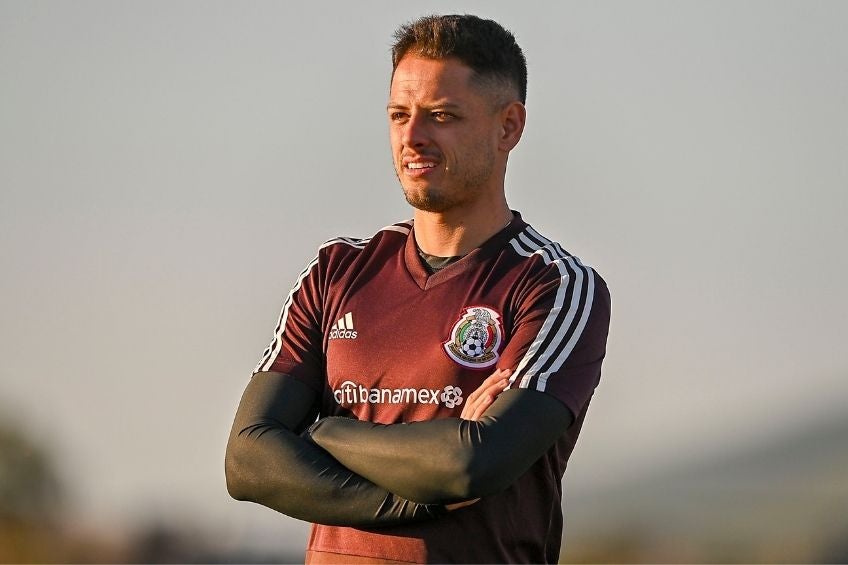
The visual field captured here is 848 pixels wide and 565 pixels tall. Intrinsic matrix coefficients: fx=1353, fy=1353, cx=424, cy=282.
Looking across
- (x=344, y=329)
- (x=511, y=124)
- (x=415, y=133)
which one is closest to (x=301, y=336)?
(x=344, y=329)

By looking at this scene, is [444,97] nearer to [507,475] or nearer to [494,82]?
[494,82]

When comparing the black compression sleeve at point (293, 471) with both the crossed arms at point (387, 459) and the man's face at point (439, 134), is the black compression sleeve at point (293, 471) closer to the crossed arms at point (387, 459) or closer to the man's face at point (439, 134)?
the crossed arms at point (387, 459)

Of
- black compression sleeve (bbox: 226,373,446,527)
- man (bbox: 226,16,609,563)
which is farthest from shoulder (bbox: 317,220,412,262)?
black compression sleeve (bbox: 226,373,446,527)

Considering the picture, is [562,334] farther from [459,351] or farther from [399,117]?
[399,117]

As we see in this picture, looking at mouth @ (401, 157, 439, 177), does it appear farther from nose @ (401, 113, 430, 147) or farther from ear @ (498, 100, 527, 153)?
ear @ (498, 100, 527, 153)

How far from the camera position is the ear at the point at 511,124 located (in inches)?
200

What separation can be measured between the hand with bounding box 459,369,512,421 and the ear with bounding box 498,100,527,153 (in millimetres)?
963

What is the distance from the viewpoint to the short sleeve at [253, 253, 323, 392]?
4953 millimetres

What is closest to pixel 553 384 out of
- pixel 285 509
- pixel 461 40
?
pixel 285 509

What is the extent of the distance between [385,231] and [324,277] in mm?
302

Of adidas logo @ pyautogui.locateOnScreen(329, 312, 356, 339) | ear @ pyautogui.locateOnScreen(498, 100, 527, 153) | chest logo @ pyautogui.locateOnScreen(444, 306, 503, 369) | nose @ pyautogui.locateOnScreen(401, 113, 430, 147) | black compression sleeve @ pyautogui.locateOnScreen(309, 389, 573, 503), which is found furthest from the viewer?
ear @ pyautogui.locateOnScreen(498, 100, 527, 153)

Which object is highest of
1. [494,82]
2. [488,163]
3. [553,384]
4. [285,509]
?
[494,82]

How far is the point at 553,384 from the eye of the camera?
4.52 meters

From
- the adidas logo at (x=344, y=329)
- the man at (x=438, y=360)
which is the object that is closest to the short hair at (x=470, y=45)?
the man at (x=438, y=360)
